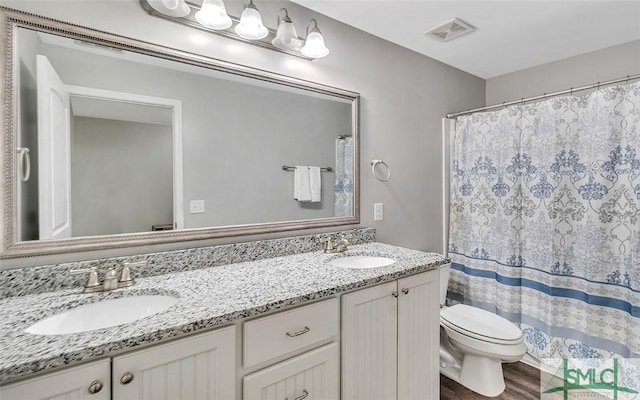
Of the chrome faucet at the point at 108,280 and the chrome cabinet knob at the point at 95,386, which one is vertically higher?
the chrome faucet at the point at 108,280

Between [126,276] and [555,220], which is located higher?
[555,220]

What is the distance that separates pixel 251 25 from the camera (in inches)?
55.3

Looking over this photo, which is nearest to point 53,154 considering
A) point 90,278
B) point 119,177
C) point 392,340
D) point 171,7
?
point 119,177

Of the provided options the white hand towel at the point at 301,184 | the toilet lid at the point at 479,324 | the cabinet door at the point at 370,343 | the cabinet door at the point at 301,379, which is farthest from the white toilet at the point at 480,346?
the white hand towel at the point at 301,184

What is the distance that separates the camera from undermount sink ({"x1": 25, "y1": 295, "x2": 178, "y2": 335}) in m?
0.93

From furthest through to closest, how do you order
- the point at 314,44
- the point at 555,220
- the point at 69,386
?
the point at 555,220
the point at 314,44
the point at 69,386

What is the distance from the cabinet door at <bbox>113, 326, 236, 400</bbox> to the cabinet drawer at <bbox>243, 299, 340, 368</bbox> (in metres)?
0.06

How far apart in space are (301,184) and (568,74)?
7.44 ft

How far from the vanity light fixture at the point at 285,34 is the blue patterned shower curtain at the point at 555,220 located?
5.05ft

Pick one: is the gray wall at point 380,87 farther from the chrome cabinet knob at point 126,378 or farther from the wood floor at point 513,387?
the wood floor at point 513,387

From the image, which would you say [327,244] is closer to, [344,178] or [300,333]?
[344,178]

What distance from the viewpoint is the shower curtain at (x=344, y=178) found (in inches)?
73.9

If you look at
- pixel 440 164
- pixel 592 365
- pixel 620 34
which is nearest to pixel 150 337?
pixel 440 164

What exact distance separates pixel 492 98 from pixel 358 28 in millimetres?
1592
